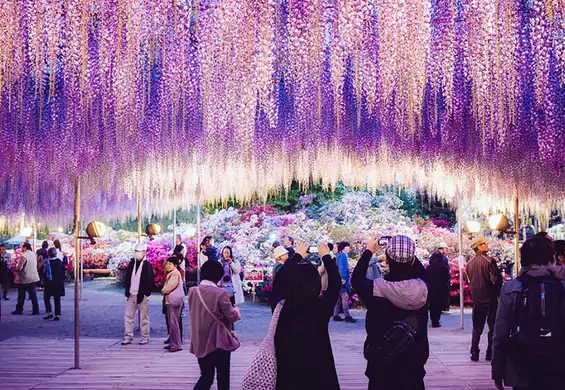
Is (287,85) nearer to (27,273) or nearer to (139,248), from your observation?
(139,248)

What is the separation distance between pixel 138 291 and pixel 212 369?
11.8 ft

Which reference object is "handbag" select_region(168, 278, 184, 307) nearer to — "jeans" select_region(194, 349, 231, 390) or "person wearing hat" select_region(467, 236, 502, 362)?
"jeans" select_region(194, 349, 231, 390)

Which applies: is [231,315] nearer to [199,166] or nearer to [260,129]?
[260,129]

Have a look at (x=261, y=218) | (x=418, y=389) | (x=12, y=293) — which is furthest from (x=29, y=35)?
(x=12, y=293)

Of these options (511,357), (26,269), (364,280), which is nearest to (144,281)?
(26,269)

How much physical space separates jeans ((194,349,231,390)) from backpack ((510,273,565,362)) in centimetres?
175

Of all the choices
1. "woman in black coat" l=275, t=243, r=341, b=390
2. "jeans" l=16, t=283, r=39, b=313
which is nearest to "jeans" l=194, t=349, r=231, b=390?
"woman in black coat" l=275, t=243, r=341, b=390

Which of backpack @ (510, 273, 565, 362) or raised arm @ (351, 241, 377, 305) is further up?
raised arm @ (351, 241, 377, 305)

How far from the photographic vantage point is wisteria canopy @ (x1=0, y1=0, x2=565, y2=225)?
4.58m

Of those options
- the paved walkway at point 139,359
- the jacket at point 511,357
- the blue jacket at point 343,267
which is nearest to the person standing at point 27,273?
the paved walkway at point 139,359

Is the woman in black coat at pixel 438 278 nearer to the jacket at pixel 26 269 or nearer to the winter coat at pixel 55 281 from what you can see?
the winter coat at pixel 55 281

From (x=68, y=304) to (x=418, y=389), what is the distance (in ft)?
37.9

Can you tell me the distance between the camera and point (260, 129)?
699 cm

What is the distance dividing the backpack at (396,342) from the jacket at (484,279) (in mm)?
3485
